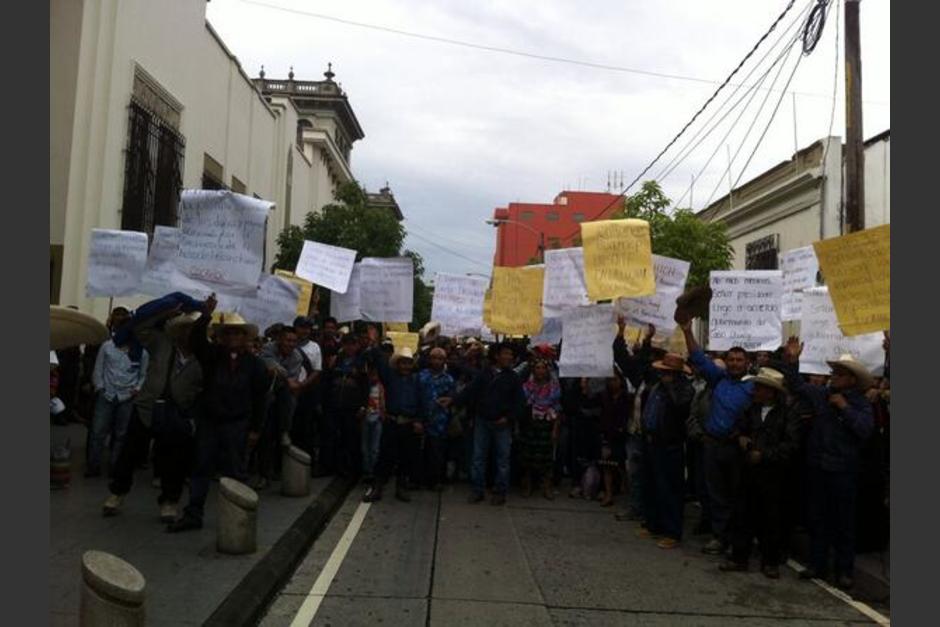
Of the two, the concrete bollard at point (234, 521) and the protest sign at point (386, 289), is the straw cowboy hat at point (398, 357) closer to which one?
the protest sign at point (386, 289)

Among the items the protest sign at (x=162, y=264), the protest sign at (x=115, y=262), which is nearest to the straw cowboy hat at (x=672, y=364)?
the protest sign at (x=162, y=264)

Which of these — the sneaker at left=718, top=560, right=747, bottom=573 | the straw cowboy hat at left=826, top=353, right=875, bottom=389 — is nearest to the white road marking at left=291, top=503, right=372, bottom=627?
the sneaker at left=718, top=560, right=747, bottom=573

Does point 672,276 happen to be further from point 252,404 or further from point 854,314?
point 252,404

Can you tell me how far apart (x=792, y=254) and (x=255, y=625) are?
6.67 metres

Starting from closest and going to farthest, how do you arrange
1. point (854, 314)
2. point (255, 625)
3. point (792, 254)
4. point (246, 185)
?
point (255, 625) → point (854, 314) → point (792, 254) → point (246, 185)

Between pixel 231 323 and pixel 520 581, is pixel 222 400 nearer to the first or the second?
pixel 231 323

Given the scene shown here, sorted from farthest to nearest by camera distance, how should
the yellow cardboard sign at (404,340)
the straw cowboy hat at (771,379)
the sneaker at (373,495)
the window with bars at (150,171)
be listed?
the window with bars at (150,171) → the yellow cardboard sign at (404,340) → the sneaker at (373,495) → the straw cowboy hat at (771,379)

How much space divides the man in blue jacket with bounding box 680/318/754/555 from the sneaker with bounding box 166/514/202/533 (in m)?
4.42

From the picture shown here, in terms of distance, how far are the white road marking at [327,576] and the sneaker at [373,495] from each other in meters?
0.48

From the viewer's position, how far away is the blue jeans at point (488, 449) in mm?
9617

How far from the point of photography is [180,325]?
713cm

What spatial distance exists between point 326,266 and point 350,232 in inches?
528

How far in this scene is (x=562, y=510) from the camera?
937 centimetres

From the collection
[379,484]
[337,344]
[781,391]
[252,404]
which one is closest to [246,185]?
[337,344]
